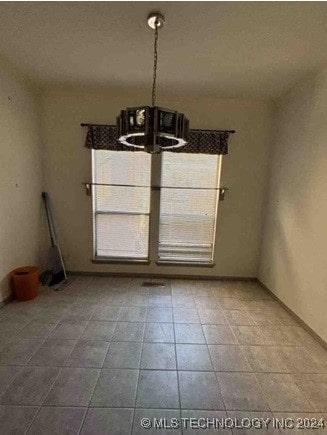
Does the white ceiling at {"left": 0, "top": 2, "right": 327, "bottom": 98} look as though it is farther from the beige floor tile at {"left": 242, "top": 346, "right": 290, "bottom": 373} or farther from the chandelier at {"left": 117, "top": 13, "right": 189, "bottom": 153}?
the beige floor tile at {"left": 242, "top": 346, "right": 290, "bottom": 373}

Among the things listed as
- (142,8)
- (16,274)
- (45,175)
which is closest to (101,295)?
(16,274)

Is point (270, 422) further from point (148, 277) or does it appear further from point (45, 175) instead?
point (45, 175)

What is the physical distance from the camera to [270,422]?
1.47 metres

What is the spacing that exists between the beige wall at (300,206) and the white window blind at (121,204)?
1.77m

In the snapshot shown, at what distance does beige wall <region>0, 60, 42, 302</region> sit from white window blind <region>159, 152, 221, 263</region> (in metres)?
1.75

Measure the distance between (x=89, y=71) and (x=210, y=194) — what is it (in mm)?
2161

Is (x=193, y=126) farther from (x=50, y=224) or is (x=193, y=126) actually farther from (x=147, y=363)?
(x=147, y=363)

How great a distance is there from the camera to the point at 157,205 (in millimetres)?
3547

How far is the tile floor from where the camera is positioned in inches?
59.4

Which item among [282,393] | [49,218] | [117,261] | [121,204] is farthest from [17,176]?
[282,393]

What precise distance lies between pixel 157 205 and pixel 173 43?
1976 millimetres

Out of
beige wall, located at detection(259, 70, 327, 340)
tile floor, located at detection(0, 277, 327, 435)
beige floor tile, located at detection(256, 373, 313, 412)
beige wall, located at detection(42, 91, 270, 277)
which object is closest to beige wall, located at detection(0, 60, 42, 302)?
beige wall, located at detection(42, 91, 270, 277)

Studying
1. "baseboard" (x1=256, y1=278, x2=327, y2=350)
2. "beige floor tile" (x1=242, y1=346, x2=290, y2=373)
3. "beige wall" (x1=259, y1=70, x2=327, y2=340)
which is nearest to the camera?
"beige floor tile" (x1=242, y1=346, x2=290, y2=373)

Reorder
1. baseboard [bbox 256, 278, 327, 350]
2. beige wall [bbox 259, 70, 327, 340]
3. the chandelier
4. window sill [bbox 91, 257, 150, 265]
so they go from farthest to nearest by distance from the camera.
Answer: window sill [bbox 91, 257, 150, 265], beige wall [bbox 259, 70, 327, 340], baseboard [bbox 256, 278, 327, 350], the chandelier
